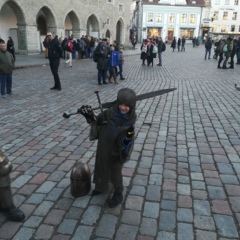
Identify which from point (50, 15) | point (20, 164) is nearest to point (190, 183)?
point (20, 164)

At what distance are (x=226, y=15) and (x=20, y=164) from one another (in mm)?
69819

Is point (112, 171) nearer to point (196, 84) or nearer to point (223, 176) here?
point (223, 176)

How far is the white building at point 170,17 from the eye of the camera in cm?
5806

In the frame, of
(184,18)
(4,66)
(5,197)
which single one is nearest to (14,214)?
(5,197)

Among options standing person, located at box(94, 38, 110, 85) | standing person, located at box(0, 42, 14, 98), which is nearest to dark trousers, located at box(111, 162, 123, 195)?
standing person, located at box(0, 42, 14, 98)

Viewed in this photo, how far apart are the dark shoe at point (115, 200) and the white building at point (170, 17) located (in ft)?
189

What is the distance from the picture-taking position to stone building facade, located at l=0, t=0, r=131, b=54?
21922 mm

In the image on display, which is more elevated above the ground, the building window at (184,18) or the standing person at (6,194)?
the building window at (184,18)

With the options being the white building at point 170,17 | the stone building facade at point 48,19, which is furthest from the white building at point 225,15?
the stone building facade at point 48,19

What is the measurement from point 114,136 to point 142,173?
1.31m

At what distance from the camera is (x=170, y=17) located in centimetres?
5897

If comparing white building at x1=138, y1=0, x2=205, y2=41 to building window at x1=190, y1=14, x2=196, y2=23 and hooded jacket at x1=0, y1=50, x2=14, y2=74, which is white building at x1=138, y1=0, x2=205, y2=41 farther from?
hooded jacket at x1=0, y1=50, x2=14, y2=74

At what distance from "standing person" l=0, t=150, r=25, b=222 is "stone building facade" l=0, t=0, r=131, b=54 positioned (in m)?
19.8

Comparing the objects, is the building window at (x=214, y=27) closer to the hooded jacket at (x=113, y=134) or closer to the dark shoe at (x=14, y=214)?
the hooded jacket at (x=113, y=134)
